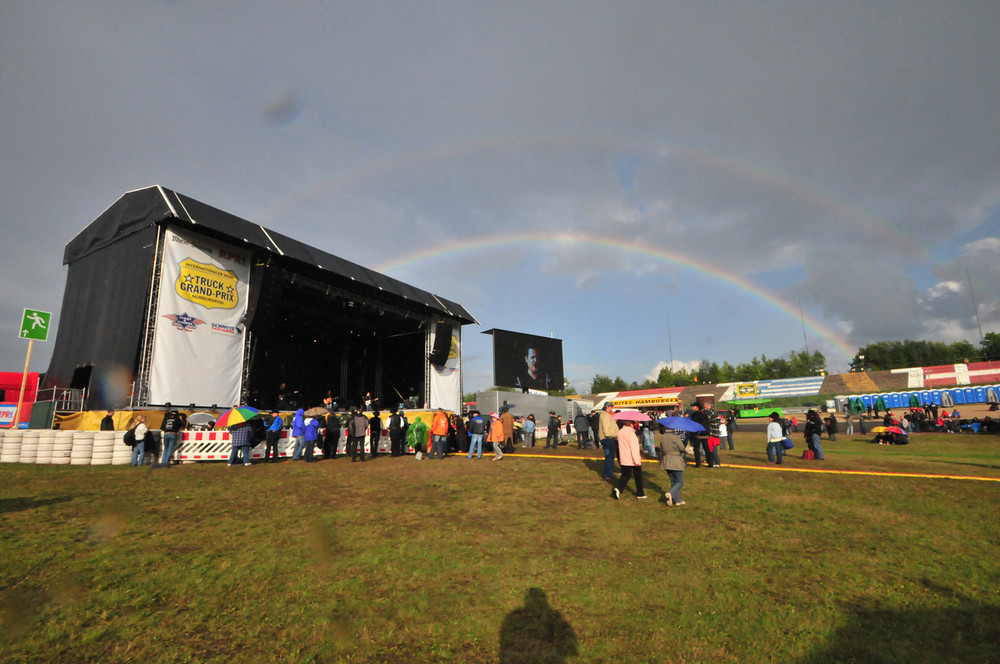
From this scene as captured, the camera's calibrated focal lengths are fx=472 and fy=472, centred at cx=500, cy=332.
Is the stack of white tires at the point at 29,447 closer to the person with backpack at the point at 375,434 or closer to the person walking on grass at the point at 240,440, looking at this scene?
the person walking on grass at the point at 240,440

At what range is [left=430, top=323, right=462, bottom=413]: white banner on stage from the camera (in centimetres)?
3094

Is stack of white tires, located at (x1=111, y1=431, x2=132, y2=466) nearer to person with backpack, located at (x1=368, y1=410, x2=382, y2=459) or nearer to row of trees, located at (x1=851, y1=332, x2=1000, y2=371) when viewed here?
person with backpack, located at (x1=368, y1=410, x2=382, y2=459)

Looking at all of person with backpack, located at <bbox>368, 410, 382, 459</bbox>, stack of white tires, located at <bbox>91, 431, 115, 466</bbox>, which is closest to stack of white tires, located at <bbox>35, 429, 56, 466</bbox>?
stack of white tires, located at <bbox>91, 431, 115, 466</bbox>

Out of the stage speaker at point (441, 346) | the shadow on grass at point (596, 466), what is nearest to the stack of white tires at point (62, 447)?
the shadow on grass at point (596, 466)

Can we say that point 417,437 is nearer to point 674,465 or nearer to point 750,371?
point 674,465

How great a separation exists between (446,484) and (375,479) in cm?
200

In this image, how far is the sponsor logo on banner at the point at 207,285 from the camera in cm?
1848

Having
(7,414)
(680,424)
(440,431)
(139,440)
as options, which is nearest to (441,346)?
(440,431)

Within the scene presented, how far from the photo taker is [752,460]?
1627cm

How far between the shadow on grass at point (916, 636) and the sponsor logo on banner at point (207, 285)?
2128cm

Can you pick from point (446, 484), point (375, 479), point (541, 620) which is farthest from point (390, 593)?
point (375, 479)

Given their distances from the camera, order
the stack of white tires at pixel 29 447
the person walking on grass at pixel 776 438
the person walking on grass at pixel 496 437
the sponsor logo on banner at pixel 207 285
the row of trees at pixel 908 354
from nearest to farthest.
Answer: the stack of white tires at pixel 29 447
the person walking on grass at pixel 776 438
the person walking on grass at pixel 496 437
the sponsor logo on banner at pixel 207 285
the row of trees at pixel 908 354

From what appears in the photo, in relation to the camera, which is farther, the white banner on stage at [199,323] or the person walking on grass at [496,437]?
the white banner on stage at [199,323]

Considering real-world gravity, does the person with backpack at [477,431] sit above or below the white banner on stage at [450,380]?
below
